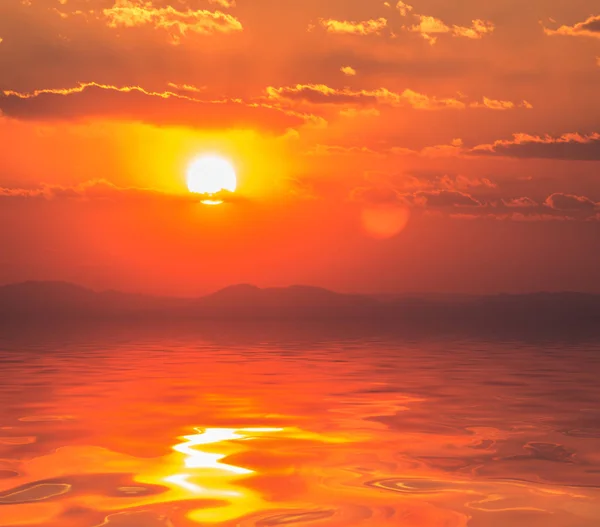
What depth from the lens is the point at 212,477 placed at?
1268 cm

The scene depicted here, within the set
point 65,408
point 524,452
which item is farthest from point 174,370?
point 524,452

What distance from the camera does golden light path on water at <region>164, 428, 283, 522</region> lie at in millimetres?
10625

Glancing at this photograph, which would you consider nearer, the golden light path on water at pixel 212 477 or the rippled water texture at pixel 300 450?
the golden light path on water at pixel 212 477

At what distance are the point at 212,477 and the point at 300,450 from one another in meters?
2.75

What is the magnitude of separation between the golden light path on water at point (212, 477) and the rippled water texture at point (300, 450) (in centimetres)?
3

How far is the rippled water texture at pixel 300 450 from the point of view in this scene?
35.2ft

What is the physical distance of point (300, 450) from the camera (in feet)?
49.6

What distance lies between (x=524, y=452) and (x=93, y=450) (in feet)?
23.9

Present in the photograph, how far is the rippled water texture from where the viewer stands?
10727 mm

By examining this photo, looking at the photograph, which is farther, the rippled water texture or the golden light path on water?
the rippled water texture

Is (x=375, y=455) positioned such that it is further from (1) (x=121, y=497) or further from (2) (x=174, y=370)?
(2) (x=174, y=370)

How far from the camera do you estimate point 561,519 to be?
10.4 m

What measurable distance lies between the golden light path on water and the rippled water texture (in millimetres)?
28

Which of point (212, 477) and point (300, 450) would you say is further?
point (300, 450)
